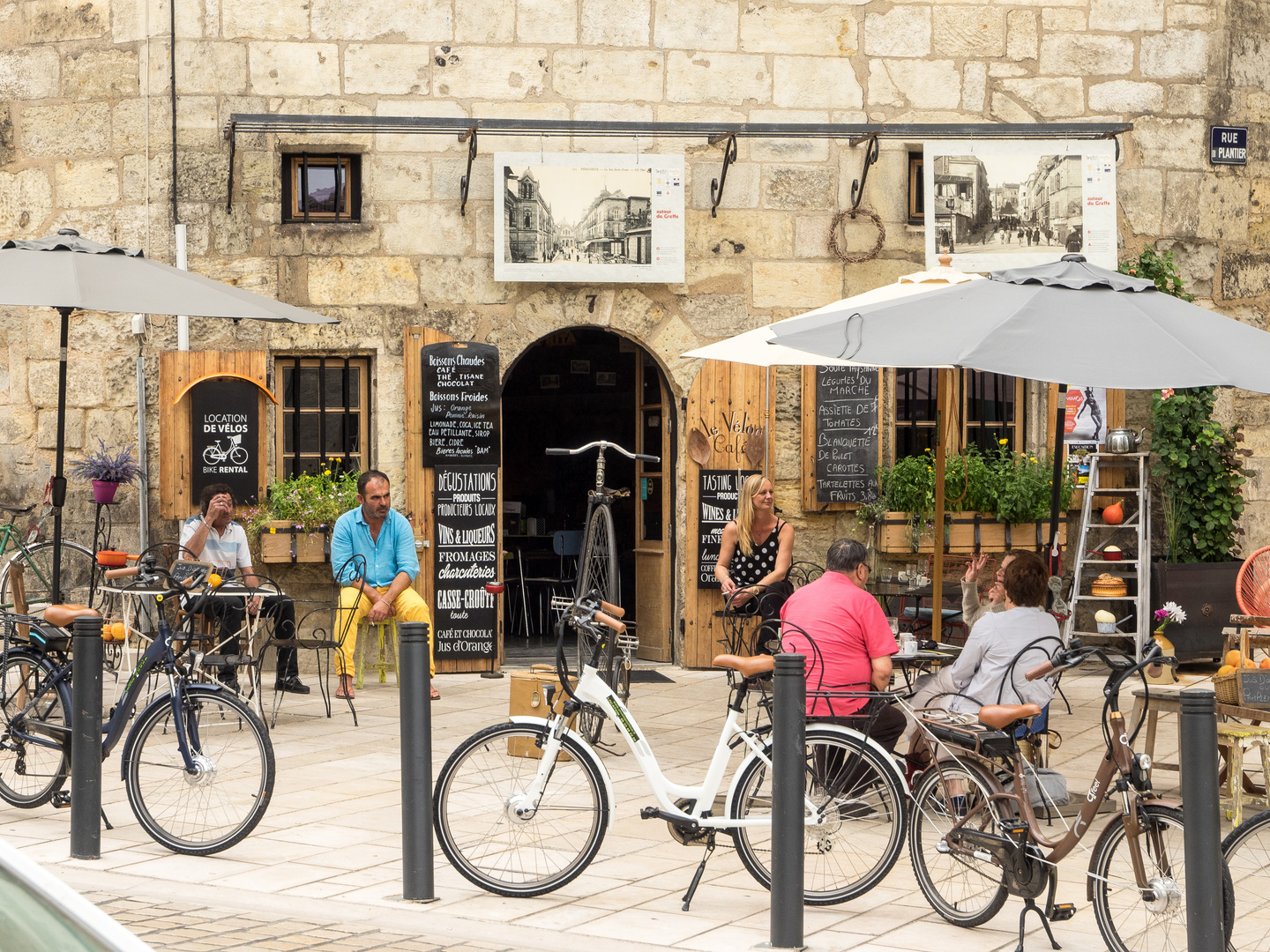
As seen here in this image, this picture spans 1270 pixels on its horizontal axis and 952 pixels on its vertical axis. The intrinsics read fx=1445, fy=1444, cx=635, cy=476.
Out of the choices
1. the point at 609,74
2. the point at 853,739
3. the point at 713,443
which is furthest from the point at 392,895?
the point at 609,74

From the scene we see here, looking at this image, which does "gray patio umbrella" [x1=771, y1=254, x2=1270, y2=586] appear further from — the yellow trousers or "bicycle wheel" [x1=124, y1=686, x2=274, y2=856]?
the yellow trousers

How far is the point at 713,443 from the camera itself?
33.2ft

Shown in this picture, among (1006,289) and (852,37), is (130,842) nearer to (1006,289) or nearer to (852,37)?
(1006,289)

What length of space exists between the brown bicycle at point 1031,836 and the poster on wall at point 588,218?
18.8ft

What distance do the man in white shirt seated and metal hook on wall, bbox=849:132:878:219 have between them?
478 centimetres

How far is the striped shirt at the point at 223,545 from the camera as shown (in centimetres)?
845

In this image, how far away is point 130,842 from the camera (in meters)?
5.39

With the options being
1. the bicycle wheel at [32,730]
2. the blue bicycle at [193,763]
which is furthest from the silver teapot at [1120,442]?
the bicycle wheel at [32,730]

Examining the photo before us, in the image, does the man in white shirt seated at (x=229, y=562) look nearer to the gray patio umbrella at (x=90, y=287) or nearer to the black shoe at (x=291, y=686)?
the black shoe at (x=291, y=686)

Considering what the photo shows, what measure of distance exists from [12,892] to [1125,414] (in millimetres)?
9808

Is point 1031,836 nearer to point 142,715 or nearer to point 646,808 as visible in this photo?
point 646,808

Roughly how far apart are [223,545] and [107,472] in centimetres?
142

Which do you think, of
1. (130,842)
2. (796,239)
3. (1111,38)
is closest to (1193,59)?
(1111,38)

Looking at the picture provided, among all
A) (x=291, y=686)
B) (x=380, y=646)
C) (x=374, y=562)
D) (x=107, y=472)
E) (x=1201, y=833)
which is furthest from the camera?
(x=107, y=472)
